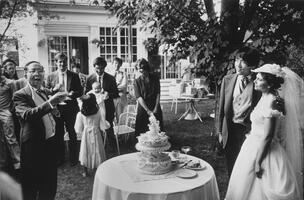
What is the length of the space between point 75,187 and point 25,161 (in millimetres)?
1459

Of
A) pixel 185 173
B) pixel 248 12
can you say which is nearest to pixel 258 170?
pixel 185 173

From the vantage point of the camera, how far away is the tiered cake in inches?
108

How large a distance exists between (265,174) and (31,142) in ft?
7.73

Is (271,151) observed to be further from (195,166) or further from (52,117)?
(52,117)

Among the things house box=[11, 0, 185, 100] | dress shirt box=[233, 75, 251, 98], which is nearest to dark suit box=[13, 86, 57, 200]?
dress shirt box=[233, 75, 251, 98]

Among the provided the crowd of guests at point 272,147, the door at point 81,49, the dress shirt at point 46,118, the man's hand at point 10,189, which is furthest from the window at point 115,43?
the man's hand at point 10,189

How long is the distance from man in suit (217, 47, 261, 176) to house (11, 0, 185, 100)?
329 inches

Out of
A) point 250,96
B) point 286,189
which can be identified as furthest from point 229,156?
point 286,189

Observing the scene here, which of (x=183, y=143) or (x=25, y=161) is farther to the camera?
(x=183, y=143)

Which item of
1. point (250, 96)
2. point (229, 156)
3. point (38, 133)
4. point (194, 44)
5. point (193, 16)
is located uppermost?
point (193, 16)

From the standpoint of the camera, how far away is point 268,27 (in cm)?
482

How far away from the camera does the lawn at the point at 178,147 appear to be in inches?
167

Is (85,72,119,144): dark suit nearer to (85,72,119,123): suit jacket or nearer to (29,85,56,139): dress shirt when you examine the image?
(85,72,119,123): suit jacket

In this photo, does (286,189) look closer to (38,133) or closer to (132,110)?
(38,133)
